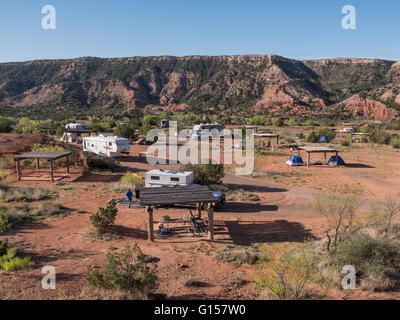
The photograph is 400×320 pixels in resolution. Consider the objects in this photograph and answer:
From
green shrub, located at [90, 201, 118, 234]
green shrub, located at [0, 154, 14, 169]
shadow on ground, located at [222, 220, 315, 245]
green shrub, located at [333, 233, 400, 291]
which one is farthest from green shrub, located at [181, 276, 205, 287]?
green shrub, located at [0, 154, 14, 169]

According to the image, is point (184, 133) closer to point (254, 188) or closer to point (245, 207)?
point (254, 188)

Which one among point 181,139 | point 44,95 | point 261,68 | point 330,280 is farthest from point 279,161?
point 44,95

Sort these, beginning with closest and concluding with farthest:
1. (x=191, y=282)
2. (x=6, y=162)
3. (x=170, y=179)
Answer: (x=191, y=282) → (x=170, y=179) → (x=6, y=162)

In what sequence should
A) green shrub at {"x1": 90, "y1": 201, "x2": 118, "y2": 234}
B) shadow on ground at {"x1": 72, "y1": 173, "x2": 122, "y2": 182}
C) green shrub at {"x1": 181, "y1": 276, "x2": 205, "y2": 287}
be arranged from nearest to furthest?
green shrub at {"x1": 181, "y1": 276, "x2": 205, "y2": 287} → green shrub at {"x1": 90, "y1": 201, "x2": 118, "y2": 234} → shadow on ground at {"x1": 72, "y1": 173, "x2": 122, "y2": 182}

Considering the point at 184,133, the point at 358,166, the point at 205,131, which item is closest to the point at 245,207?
the point at 358,166

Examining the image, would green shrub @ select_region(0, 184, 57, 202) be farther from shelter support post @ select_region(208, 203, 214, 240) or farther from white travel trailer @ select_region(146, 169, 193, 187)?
shelter support post @ select_region(208, 203, 214, 240)

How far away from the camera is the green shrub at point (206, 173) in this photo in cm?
1938

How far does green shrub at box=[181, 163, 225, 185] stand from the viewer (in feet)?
63.6

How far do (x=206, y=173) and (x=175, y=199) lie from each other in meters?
8.01

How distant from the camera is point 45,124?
183 ft

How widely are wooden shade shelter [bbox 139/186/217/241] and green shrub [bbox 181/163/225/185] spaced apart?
5.92 meters

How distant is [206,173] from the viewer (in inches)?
770

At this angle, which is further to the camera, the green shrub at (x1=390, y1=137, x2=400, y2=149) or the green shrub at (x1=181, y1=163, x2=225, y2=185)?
the green shrub at (x1=390, y1=137, x2=400, y2=149)

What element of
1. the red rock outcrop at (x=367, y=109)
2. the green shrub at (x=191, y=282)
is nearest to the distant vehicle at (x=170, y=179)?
the green shrub at (x=191, y=282)
